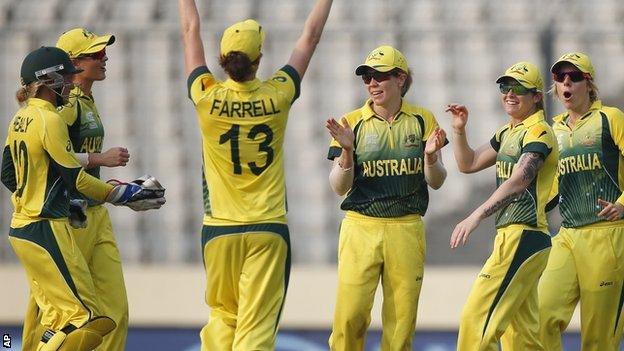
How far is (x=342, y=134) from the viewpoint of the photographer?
872 centimetres

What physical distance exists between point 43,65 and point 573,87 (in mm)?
3279

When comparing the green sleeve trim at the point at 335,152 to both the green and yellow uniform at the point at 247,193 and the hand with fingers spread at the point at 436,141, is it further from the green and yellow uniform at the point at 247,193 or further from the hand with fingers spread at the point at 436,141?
the green and yellow uniform at the point at 247,193

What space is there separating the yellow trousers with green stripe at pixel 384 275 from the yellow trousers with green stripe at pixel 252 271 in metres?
0.70

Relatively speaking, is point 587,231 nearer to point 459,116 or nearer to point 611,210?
point 611,210

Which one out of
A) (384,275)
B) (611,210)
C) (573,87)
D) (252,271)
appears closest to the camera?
(252,271)

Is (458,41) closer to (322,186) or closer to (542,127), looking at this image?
(322,186)

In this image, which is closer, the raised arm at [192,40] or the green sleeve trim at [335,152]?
the raised arm at [192,40]

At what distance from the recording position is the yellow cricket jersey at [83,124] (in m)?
9.36

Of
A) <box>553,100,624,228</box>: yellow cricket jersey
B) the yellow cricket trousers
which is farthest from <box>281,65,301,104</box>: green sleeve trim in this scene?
<box>553,100,624,228</box>: yellow cricket jersey

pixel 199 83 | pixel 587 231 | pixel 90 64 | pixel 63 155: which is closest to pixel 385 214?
pixel 587 231

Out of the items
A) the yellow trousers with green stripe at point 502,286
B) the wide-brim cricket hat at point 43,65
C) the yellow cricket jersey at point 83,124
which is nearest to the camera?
the wide-brim cricket hat at point 43,65

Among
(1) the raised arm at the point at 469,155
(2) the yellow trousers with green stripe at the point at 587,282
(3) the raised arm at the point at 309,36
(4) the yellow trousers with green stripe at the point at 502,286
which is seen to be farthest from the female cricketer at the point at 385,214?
(2) the yellow trousers with green stripe at the point at 587,282

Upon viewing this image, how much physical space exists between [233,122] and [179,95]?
5.60 meters

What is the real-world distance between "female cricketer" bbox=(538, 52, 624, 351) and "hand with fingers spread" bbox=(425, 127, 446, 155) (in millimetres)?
1129
